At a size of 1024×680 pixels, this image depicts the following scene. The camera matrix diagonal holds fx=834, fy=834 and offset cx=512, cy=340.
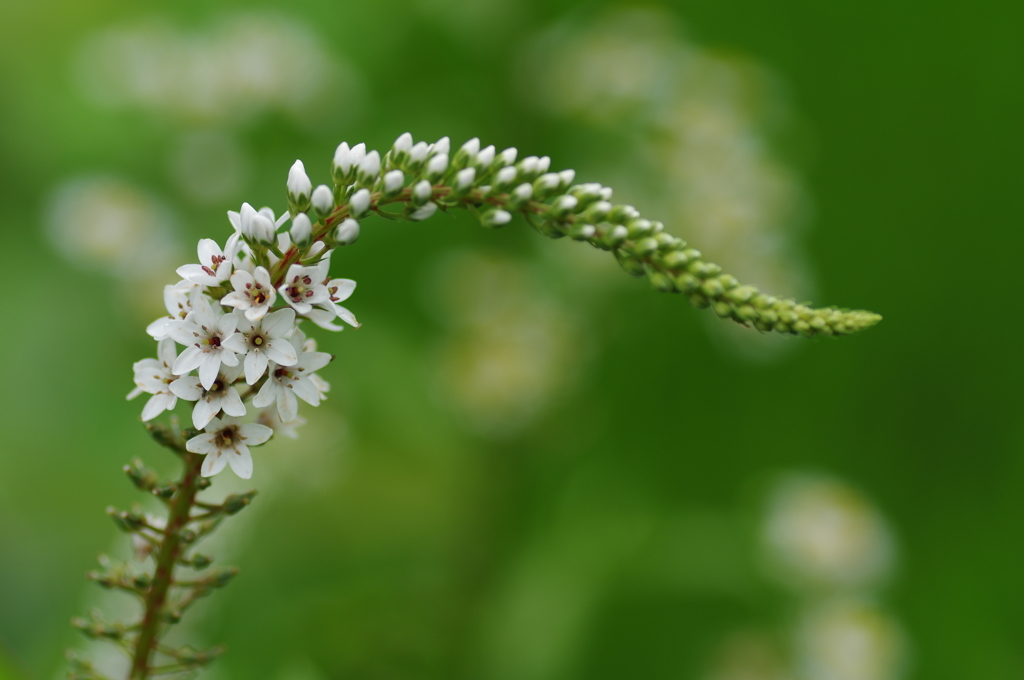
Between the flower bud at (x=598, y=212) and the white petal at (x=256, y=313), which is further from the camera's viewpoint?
the flower bud at (x=598, y=212)

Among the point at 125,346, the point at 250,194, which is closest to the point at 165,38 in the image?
the point at 250,194

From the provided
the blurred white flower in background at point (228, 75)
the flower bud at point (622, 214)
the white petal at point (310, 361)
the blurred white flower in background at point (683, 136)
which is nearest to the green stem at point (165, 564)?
the white petal at point (310, 361)

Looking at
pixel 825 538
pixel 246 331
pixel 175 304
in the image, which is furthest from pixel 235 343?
pixel 825 538

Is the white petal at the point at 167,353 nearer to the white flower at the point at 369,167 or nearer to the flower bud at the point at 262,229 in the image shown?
the flower bud at the point at 262,229

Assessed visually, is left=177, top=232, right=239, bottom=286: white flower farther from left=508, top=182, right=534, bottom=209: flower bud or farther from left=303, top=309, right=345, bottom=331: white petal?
left=508, top=182, right=534, bottom=209: flower bud

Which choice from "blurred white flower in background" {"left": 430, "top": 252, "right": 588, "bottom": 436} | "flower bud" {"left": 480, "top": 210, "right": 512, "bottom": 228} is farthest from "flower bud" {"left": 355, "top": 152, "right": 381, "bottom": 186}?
"blurred white flower in background" {"left": 430, "top": 252, "right": 588, "bottom": 436}

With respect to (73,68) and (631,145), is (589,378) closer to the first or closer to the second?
(631,145)

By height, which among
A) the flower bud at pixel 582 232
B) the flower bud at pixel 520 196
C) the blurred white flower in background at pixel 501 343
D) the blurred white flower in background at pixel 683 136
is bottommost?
the flower bud at pixel 582 232
